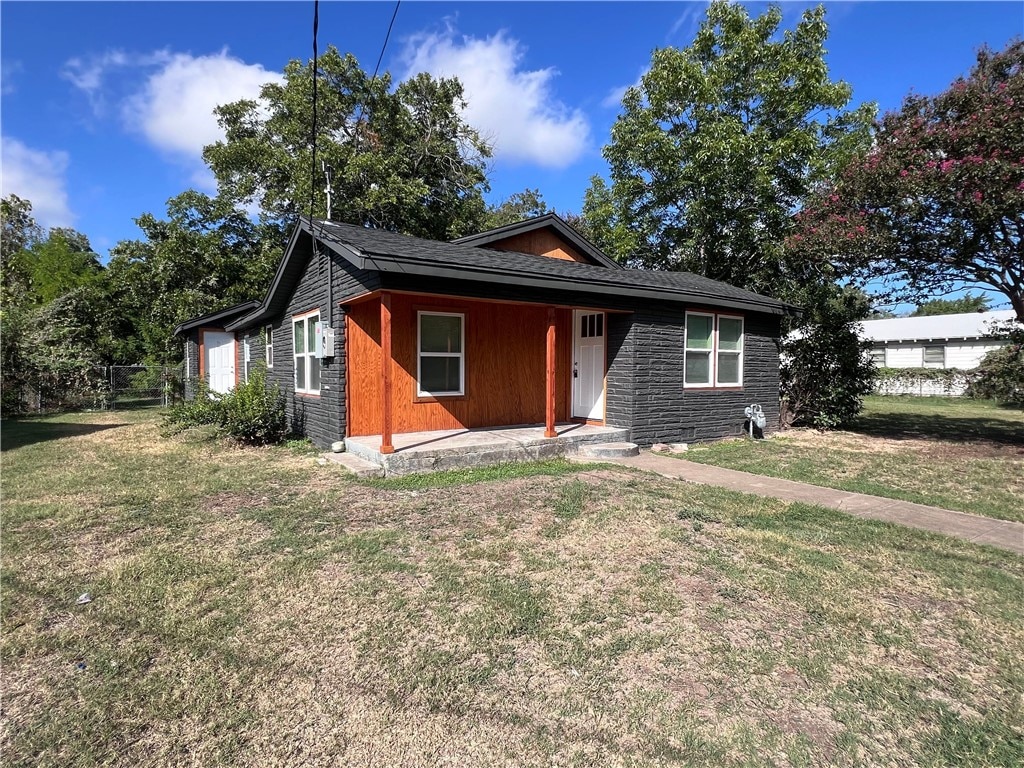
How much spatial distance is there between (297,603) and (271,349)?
10358mm

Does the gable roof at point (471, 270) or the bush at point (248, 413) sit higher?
the gable roof at point (471, 270)

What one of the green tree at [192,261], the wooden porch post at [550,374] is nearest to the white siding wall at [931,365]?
the wooden porch post at [550,374]

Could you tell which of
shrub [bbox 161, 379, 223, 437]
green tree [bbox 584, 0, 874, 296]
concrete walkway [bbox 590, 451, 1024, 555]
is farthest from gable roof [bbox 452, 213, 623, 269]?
green tree [bbox 584, 0, 874, 296]

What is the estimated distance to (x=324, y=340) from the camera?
27.7 ft

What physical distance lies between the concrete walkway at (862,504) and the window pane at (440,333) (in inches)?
140

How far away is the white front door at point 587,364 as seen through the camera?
984 cm

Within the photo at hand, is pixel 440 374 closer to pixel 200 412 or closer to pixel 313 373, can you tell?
pixel 313 373

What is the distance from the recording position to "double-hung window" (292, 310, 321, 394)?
956 cm

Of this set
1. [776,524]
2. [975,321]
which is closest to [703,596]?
[776,524]

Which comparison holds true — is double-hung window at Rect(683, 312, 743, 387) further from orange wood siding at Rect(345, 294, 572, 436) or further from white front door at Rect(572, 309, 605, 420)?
orange wood siding at Rect(345, 294, 572, 436)

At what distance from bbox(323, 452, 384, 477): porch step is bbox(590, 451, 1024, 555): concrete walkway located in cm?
356

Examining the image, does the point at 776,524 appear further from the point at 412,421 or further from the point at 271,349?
the point at 271,349

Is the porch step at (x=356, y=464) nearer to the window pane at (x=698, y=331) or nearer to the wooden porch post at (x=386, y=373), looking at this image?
the wooden porch post at (x=386, y=373)

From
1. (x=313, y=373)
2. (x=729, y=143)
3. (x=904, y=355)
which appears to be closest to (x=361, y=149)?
(x=729, y=143)
